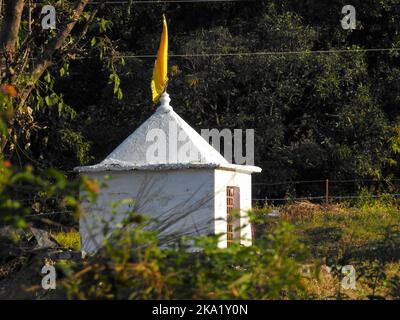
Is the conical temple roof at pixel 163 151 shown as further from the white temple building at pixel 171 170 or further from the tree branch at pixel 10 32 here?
the tree branch at pixel 10 32

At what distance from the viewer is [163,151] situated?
523 inches

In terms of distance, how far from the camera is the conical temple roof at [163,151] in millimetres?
13047

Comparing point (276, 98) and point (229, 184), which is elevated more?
point (276, 98)

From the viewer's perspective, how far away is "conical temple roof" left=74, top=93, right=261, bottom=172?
13047 mm

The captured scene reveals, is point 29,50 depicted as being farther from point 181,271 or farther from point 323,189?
point 323,189

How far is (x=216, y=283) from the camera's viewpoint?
18.1 ft

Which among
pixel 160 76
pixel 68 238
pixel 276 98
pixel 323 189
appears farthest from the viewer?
pixel 323 189

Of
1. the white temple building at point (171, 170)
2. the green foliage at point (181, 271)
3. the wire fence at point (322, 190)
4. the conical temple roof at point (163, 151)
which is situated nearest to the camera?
the green foliage at point (181, 271)

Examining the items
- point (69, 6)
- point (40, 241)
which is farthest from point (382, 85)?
point (40, 241)
